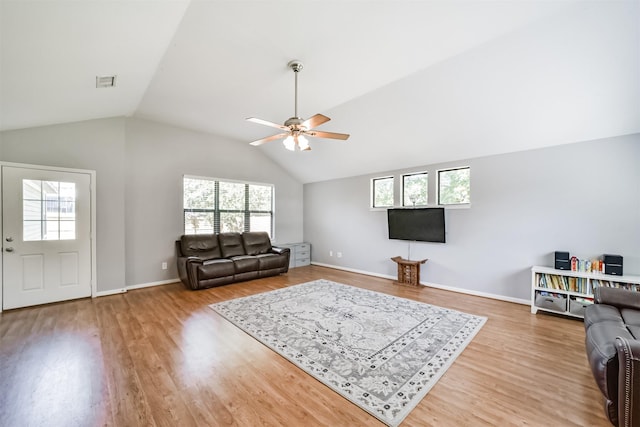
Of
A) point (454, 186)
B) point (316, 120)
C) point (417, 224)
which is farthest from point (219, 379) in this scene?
point (454, 186)

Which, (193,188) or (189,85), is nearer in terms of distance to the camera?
(189,85)

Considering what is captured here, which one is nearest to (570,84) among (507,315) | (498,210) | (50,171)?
(498,210)

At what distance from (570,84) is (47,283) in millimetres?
7451

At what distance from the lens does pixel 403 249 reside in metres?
5.41

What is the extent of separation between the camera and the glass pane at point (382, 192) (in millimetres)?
5736

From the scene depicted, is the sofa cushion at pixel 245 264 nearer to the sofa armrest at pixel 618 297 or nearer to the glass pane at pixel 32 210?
the glass pane at pixel 32 210

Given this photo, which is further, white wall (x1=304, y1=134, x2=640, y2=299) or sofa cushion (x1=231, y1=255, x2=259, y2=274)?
sofa cushion (x1=231, y1=255, x2=259, y2=274)

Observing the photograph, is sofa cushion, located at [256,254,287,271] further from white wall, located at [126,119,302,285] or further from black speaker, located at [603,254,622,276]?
black speaker, located at [603,254,622,276]

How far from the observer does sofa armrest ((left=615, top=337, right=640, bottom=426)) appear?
55.9 inches

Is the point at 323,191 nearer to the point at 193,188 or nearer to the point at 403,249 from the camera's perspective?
the point at 403,249

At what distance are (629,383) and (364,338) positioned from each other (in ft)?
6.28

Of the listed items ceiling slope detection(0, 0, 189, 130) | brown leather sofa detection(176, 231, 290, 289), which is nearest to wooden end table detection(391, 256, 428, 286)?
brown leather sofa detection(176, 231, 290, 289)

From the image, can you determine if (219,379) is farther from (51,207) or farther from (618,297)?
(51,207)

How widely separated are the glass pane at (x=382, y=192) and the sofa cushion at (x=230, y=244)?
3.24m
